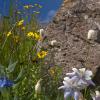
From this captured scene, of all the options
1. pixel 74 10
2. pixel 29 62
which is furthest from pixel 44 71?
pixel 74 10

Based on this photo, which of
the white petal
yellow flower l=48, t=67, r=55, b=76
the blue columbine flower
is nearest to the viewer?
the white petal

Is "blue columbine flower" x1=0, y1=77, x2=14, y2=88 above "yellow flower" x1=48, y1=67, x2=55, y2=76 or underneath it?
above

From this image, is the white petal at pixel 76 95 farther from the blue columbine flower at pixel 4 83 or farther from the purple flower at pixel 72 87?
the blue columbine flower at pixel 4 83

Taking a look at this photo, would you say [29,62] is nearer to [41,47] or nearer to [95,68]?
[41,47]

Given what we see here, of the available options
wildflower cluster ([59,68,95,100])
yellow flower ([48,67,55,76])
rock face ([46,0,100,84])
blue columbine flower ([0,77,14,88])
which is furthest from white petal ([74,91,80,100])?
yellow flower ([48,67,55,76])

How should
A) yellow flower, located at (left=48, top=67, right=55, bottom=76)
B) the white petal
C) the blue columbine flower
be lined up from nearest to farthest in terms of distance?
the white petal
the blue columbine flower
yellow flower, located at (left=48, top=67, right=55, bottom=76)

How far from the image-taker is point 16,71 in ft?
13.6

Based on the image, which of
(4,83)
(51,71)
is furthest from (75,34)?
(4,83)

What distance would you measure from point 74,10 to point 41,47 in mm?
525

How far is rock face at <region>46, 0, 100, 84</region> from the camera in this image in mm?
4355

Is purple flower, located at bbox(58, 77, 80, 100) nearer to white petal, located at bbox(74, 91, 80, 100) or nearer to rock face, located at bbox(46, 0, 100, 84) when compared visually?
white petal, located at bbox(74, 91, 80, 100)

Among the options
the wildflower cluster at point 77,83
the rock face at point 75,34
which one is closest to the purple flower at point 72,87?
the wildflower cluster at point 77,83

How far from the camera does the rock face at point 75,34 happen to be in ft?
14.3

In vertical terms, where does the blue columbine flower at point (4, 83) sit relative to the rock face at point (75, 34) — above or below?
above
